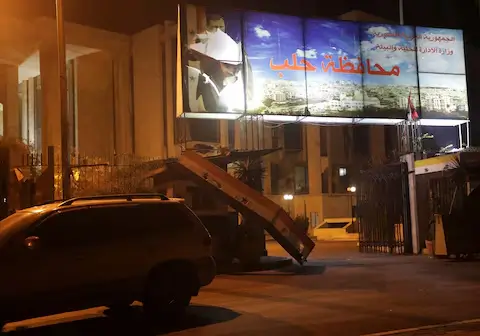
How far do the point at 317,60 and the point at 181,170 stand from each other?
27.5 ft

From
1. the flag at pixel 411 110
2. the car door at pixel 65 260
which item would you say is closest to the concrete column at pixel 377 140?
the flag at pixel 411 110

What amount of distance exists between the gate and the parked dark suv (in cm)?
1274

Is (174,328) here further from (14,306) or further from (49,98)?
(49,98)

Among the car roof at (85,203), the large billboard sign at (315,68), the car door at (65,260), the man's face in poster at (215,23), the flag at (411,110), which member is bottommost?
the car door at (65,260)

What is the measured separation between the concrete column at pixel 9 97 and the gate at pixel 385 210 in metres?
17.6

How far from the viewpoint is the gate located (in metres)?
21.3

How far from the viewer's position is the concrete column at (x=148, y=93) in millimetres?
31781

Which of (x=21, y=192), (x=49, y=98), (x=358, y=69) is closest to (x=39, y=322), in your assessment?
(x=21, y=192)

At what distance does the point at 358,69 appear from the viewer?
2380 cm

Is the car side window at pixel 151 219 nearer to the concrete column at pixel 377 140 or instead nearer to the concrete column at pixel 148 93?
the concrete column at pixel 148 93

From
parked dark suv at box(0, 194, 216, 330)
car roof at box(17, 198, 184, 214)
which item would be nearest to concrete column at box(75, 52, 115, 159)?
car roof at box(17, 198, 184, 214)

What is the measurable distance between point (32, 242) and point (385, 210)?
1547cm

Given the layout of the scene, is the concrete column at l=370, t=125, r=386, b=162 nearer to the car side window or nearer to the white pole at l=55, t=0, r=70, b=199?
the white pole at l=55, t=0, r=70, b=199

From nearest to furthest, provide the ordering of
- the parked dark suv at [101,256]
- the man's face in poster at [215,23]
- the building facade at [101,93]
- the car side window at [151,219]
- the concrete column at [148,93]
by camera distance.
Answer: the parked dark suv at [101,256], the car side window at [151,219], the man's face in poster at [215,23], the building facade at [101,93], the concrete column at [148,93]
